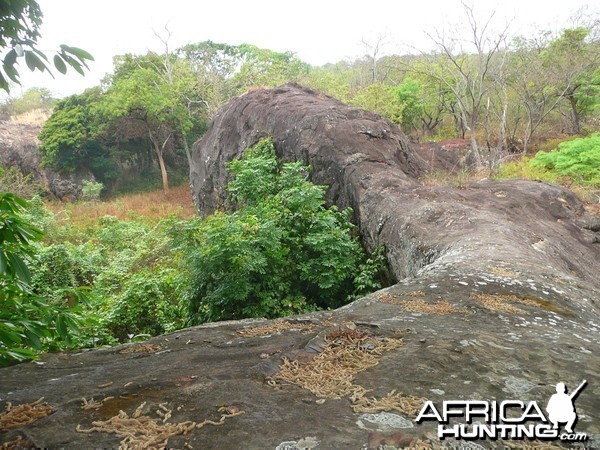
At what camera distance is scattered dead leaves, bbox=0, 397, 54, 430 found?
192 cm

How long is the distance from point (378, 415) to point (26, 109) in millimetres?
46370

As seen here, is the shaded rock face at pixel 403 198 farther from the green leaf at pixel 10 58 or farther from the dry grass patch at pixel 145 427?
the green leaf at pixel 10 58

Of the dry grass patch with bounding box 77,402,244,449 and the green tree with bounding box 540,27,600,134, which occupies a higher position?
the green tree with bounding box 540,27,600,134

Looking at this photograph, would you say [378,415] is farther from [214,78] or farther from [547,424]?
[214,78]

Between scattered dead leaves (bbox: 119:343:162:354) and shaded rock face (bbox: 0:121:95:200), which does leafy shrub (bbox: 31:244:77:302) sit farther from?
shaded rock face (bbox: 0:121:95:200)

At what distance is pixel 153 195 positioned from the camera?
27766mm

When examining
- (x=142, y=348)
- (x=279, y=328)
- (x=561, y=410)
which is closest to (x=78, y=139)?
Answer: (x=142, y=348)

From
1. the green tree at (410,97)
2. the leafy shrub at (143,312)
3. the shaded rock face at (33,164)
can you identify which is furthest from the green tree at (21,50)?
the shaded rock face at (33,164)

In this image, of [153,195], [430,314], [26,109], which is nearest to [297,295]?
[430,314]

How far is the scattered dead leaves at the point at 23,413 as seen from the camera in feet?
6.30

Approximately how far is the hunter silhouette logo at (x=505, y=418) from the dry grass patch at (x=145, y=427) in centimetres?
95

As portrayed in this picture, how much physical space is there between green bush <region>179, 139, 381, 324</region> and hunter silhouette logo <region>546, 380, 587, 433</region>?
14.4ft

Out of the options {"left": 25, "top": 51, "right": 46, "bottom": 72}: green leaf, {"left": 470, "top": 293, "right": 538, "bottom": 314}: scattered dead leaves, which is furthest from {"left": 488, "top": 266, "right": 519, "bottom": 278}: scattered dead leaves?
{"left": 25, "top": 51, "right": 46, "bottom": 72}: green leaf

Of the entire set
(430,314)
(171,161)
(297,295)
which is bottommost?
(297,295)
